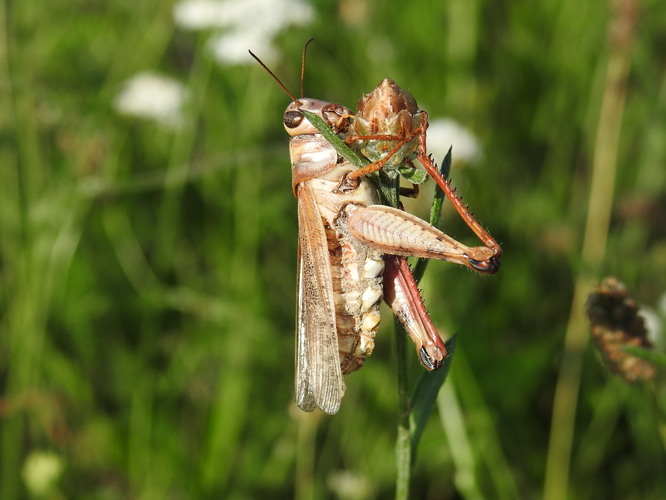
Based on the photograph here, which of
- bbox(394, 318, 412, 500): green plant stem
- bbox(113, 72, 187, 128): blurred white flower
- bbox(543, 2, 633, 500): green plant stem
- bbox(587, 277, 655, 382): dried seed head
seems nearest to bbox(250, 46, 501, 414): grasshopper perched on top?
bbox(394, 318, 412, 500): green plant stem

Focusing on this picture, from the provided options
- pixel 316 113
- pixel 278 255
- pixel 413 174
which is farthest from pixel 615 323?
pixel 278 255

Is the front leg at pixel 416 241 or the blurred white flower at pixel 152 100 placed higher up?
the blurred white flower at pixel 152 100

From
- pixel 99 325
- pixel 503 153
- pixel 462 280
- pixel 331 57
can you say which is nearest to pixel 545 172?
pixel 503 153

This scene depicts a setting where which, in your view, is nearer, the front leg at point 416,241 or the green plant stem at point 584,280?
the front leg at point 416,241

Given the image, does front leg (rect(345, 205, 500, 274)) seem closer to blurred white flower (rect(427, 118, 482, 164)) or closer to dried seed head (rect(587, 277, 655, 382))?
dried seed head (rect(587, 277, 655, 382))

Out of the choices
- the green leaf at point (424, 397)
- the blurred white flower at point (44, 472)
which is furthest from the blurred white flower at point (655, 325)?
the blurred white flower at point (44, 472)

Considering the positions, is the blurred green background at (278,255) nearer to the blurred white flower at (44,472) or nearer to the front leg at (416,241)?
the blurred white flower at (44,472)

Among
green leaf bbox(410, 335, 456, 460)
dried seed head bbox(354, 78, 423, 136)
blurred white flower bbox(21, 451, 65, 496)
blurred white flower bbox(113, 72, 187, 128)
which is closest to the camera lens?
dried seed head bbox(354, 78, 423, 136)
